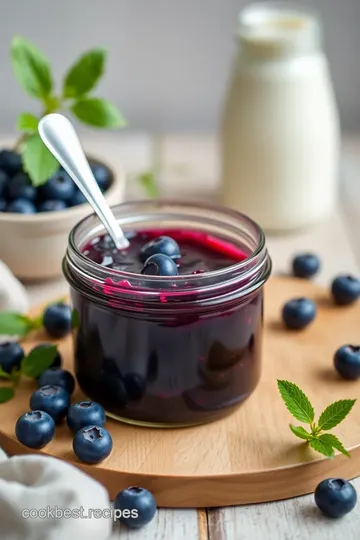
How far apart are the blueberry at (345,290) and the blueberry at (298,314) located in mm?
85

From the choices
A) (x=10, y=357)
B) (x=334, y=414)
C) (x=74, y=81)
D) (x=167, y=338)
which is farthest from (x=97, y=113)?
(x=334, y=414)

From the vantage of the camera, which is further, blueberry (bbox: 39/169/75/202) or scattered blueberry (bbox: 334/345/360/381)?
blueberry (bbox: 39/169/75/202)

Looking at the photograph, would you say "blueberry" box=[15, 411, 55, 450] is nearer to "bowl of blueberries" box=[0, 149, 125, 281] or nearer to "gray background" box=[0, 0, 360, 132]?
"bowl of blueberries" box=[0, 149, 125, 281]

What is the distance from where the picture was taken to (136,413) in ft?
3.65

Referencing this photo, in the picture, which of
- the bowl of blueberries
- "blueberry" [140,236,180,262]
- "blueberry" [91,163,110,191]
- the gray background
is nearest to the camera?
"blueberry" [140,236,180,262]

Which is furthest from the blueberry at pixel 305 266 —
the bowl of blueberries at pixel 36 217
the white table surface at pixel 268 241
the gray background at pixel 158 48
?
the gray background at pixel 158 48

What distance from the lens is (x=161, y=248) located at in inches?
44.7

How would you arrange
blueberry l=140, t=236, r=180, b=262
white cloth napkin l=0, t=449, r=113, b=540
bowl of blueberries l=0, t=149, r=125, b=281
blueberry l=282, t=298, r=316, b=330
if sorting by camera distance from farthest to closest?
1. bowl of blueberries l=0, t=149, r=125, b=281
2. blueberry l=282, t=298, r=316, b=330
3. blueberry l=140, t=236, r=180, b=262
4. white cloth napkin l=0, t=449, r=113, b=540

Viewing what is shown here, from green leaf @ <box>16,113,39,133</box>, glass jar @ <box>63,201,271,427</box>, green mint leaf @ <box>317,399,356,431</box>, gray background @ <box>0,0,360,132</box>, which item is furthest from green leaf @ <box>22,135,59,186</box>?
gray background @ <box>0,0,360,132</box>

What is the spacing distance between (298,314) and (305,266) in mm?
226

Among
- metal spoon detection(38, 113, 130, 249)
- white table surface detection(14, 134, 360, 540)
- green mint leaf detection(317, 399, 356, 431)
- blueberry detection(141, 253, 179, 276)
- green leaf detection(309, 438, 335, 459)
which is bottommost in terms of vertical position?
white table surface detection(14, 134, 360, 540)

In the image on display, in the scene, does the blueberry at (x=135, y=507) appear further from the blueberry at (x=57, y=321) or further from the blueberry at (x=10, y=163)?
the blueberry at (x=10, y=163)

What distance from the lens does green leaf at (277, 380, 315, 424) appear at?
3.52 ft

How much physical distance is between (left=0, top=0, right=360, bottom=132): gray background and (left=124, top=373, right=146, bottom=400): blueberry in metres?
1.31
